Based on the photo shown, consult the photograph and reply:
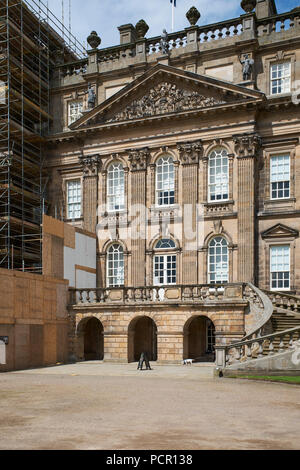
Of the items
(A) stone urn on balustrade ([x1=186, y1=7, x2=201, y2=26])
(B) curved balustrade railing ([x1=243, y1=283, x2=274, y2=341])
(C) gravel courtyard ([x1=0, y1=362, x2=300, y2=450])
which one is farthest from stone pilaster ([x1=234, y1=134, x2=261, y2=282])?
(C) gravel courtyard ([x1=0, y1=362, x2=300, y2=450])

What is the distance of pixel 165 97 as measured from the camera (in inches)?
1470

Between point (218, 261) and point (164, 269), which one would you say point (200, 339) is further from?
point (164, 269)

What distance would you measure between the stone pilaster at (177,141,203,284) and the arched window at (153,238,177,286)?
889mm

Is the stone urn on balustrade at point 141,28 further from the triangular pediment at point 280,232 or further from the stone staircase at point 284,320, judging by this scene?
the stone staircase at point 284,320

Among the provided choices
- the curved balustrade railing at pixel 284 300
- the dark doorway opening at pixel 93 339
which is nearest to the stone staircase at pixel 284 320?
the curved balustrade railing at pixel 284 300

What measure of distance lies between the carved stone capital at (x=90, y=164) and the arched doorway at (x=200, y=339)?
38.7 ft

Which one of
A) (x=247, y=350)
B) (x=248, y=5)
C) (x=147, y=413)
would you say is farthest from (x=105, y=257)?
(x=147, y=413)

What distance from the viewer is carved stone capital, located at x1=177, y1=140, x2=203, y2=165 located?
120ft

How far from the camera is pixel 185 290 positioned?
3219 cm

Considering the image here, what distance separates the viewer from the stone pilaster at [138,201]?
37.2m

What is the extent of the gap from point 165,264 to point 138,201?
4.26m

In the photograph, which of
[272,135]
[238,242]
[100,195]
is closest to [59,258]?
[100,195]

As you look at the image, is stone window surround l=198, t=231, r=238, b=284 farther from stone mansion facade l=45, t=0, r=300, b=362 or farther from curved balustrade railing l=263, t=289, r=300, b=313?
curved balustrade railing l=263, t=289, r=300, b=313

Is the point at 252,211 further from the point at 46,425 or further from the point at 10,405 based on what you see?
the point at 46,425
